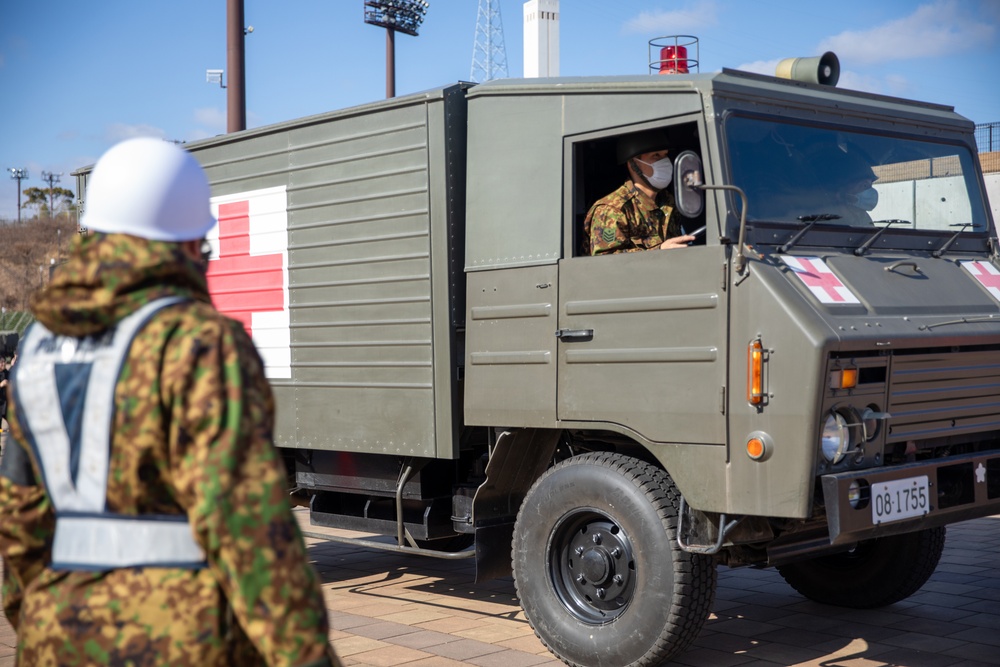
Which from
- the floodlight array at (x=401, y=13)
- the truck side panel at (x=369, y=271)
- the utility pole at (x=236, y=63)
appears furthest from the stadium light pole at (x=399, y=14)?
the truck side panel at (x=369, y=271)

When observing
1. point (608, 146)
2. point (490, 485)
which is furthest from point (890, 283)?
point (490, 485)

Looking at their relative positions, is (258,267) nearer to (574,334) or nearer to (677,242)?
(574,334)

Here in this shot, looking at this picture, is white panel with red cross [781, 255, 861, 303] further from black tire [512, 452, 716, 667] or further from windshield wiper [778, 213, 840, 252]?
black tire [512, 452, 716, 667]

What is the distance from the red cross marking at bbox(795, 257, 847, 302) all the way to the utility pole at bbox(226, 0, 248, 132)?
302 inches

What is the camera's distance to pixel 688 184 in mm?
4855

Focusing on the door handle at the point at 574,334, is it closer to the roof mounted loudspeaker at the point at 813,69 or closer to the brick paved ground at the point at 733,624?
the brick paved ground at the point at 733,624

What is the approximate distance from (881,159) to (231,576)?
4.65 meters

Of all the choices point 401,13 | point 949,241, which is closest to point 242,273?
point 949,241

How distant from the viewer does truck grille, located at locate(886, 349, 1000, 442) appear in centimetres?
480

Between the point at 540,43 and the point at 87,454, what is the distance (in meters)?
9.74

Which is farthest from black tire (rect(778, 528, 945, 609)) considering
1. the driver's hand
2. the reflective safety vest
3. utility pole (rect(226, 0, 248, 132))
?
utility pole (rect(226, 0, 248, 132))

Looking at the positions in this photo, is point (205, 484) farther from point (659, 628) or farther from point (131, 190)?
point (659, 628)

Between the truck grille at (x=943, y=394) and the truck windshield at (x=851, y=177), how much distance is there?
2.65ft

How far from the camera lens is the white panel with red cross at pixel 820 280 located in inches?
185
